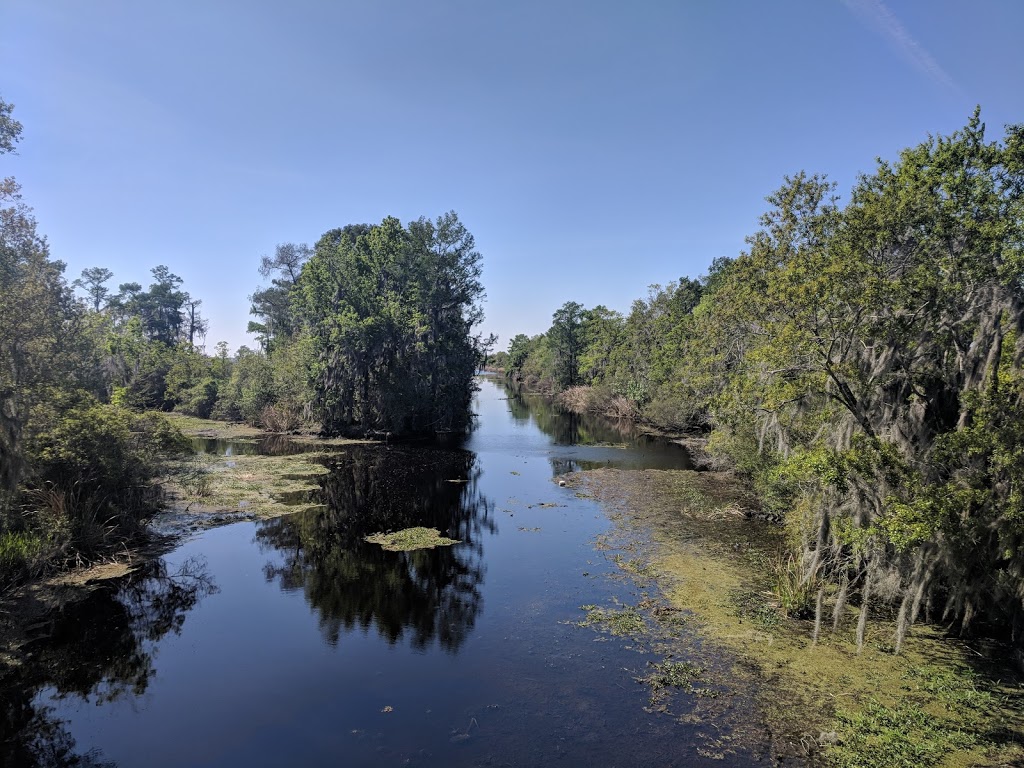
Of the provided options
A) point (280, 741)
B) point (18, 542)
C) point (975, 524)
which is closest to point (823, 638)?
point (975, 524)

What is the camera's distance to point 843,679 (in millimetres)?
10703

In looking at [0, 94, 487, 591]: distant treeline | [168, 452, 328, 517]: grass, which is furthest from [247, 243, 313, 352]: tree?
[168, 452, 328, 517]: grass

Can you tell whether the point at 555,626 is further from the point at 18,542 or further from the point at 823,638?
the point at 18,542

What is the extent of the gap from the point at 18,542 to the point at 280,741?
30.5 feet

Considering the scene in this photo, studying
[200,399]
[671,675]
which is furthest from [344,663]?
[200,399]

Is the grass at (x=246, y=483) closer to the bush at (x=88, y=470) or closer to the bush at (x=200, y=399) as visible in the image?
the bush at (x=88, y=470)

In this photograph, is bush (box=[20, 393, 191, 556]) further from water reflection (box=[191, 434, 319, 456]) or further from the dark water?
water reflection (box=[191, 434, 319, 456])

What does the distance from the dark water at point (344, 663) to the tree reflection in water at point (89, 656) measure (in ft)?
0.13

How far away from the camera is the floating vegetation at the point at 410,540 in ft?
63.2

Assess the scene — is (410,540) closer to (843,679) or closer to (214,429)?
(843,679)

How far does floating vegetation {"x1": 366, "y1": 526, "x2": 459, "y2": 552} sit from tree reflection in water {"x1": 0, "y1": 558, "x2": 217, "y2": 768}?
5.33 m

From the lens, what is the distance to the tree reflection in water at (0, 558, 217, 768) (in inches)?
364

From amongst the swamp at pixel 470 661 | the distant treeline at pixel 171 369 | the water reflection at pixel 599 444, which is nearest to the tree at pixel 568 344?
the water reflection at pixel 599 444

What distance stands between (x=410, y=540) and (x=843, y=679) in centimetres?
1327
